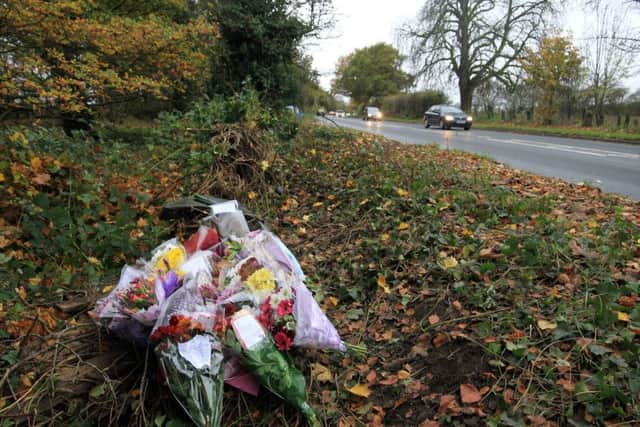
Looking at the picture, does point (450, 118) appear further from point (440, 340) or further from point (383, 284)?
point (440, 340)

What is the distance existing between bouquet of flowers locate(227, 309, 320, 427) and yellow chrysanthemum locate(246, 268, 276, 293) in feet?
0.81

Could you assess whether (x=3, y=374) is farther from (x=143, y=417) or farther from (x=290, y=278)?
(x=290, y=278)

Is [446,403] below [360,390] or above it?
above

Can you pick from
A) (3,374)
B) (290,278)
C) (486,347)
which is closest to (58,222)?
(3,374)

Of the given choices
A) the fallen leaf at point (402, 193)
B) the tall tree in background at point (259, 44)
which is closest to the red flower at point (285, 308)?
the fallen leaf at point (402, 193)

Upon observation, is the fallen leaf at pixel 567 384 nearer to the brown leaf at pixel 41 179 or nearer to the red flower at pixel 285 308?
the red flower at pixel 285 308

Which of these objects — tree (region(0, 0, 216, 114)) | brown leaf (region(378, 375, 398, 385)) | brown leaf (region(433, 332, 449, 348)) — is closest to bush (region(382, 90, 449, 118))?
tree (region(0, 0, 216, 114))

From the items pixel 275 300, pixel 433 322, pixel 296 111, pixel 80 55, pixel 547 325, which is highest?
pixel 80 55

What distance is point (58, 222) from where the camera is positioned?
3047 mm

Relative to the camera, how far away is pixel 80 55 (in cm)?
691

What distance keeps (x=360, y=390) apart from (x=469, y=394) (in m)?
0.57

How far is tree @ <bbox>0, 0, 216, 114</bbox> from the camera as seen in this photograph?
213 inches

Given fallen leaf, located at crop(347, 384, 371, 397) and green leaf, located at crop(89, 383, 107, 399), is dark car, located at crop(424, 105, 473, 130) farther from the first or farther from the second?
green leaf, located at crop(89, 383, 107, 399)

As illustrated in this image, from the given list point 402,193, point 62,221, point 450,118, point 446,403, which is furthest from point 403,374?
point 450,118
